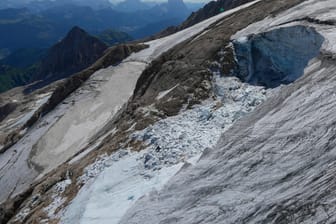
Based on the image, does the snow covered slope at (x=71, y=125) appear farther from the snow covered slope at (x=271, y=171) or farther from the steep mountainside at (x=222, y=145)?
the snow covered slope at (x=271, y=171)

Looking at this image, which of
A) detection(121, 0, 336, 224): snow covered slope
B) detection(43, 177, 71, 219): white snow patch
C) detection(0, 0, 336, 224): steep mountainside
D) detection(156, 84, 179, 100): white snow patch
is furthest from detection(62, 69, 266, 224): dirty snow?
detection(156, 84, 179, 100): white snow patch

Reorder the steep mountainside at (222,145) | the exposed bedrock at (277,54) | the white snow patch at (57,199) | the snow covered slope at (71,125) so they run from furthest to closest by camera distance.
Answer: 1. the snow covered slope at (71,125)
2. the exposed bedrock at (277,54)
3. the white snow patch at (57,199)
4. the steep mountainside at (222,145)

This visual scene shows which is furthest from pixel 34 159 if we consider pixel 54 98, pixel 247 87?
pixel 247 87

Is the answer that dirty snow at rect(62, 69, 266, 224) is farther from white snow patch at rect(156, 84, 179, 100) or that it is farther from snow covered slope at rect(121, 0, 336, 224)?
white snow patch at rect(156, 84, 179, 100)

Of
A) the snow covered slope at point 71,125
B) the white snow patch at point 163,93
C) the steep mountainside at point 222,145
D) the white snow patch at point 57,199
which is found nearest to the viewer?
the steep mountainside at point 222,145

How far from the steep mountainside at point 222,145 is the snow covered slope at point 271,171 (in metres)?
0.04

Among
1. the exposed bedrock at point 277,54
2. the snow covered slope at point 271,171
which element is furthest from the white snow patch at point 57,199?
the exposed bedrock at point 277,54

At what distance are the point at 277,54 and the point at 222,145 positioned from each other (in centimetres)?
1319

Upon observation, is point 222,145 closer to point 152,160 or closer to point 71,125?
point 152,160

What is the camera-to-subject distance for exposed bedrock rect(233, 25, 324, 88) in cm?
2573

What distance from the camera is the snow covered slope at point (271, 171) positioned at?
40.9 feet

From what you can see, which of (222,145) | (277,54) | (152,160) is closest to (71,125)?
(277,54)

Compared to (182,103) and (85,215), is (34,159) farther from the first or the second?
(85,215)

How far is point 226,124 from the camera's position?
2194cm
